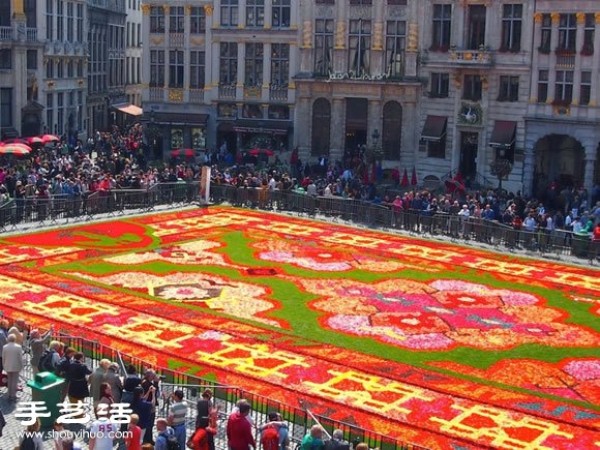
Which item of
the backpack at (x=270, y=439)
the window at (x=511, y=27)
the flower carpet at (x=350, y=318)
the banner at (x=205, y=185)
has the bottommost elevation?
the flower carpet at (x=350, y=318)

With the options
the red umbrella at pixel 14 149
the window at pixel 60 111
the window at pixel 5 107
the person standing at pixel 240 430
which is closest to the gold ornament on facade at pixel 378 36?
the red umbrella at pixel 14 149

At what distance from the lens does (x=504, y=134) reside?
176 ft

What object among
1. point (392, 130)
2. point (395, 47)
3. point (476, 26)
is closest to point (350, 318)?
point (476, 26)

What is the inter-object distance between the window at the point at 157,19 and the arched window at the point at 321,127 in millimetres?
11449

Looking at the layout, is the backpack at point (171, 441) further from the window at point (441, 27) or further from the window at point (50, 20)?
the window at point (50, 20)

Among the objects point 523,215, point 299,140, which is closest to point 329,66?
point 299,140

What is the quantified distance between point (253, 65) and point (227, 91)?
2274 millimetres

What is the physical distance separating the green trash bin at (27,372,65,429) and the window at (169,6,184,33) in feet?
151

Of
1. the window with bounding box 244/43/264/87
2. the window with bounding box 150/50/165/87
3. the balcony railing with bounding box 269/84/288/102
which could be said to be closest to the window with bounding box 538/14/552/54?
the balcony railing with bounding box 269/84/288/102

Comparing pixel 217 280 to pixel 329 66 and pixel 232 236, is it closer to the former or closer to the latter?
pixel 232 236

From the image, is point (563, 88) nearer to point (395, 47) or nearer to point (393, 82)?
point (393, 82)

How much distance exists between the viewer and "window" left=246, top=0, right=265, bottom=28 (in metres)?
61.2

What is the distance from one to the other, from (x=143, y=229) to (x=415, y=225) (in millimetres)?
11026

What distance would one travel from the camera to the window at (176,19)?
6328 cm
